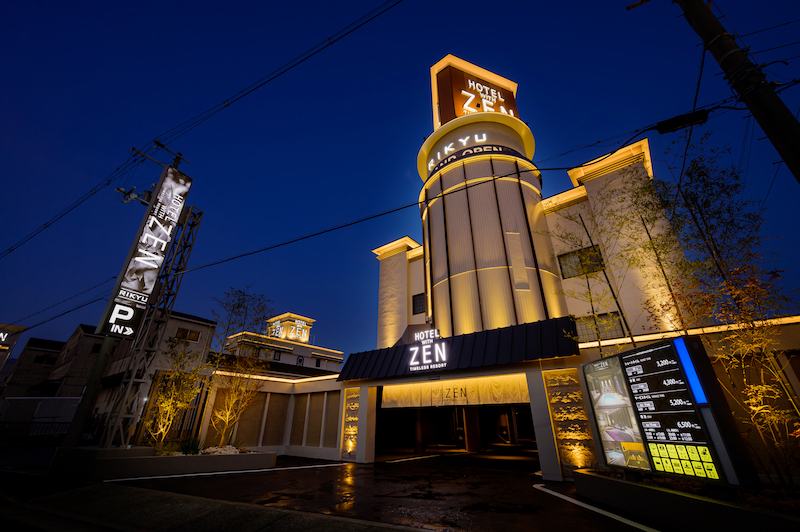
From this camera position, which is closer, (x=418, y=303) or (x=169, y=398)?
(x=169, y=398)

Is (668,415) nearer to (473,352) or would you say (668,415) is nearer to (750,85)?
(750,85)

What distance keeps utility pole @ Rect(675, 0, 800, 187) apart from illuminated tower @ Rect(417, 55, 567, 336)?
33.5 feet

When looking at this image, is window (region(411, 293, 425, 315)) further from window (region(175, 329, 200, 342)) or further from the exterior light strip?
window (region(175, 329, 200, 342))

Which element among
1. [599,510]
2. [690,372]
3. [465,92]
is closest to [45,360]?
[599,510]

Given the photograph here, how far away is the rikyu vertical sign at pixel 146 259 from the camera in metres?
10.7

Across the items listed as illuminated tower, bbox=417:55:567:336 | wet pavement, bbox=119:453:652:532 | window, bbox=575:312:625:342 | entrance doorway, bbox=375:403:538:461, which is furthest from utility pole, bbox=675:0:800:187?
entrance doorway, bbox=375:403:538:461

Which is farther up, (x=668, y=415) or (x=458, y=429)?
(x=668, y=415)

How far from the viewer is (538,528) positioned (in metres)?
5.25

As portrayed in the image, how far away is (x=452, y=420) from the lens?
21.9m

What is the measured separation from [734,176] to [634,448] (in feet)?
23.9

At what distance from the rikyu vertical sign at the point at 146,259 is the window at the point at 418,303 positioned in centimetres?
1450

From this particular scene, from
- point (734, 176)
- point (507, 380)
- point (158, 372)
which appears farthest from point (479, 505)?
point (158, 372)

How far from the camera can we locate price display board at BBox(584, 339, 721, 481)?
16.5 feet

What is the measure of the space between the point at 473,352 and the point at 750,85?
1014 centimetres
